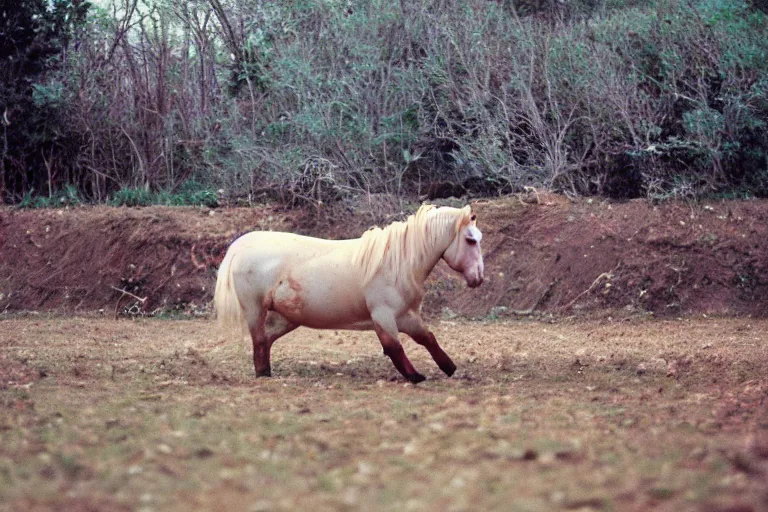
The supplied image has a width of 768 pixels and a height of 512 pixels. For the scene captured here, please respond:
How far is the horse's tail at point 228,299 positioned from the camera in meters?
9.44

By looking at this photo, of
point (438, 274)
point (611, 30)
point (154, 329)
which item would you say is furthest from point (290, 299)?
point (611, 30)

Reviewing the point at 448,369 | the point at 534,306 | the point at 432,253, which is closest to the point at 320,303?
the point at 432,253

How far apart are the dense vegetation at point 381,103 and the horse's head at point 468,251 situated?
25.0ft

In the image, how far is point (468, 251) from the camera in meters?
8.99

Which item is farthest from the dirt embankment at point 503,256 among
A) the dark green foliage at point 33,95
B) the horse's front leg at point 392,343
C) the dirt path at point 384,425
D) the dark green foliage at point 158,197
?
the horse's front leg at point 392,343

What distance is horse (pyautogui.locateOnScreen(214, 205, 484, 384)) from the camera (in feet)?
29.2

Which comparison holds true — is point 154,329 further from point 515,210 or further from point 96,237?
point 515,210

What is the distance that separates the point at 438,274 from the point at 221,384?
7.13m

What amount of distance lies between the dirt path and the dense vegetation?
520cm

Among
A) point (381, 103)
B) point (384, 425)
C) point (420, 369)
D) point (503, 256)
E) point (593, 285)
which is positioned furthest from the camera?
point (381, 103)

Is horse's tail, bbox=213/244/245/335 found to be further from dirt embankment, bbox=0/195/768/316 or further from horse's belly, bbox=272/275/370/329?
dirt embankment, bbox=0/195/768/316

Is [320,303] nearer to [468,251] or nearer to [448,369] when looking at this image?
[448,369]

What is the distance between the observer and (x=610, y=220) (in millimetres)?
15406

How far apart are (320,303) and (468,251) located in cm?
136
